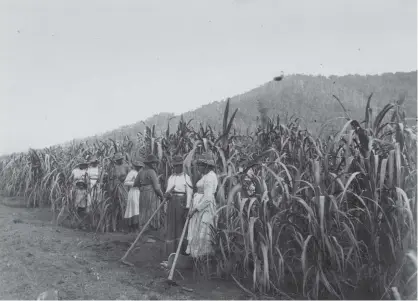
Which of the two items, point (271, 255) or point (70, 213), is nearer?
point (271, 255)

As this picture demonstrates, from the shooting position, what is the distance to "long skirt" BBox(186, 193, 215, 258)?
158 inches

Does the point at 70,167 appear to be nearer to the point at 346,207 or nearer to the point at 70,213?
the point at 70,213

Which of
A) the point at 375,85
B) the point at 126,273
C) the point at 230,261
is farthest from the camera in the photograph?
the point at 375,85

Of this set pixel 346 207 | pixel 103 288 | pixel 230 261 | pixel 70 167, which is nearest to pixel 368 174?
pixel 346 207

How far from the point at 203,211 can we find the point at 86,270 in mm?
1564

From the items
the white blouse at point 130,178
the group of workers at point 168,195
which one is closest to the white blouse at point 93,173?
the group of workers at point 168,195

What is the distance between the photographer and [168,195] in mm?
4902

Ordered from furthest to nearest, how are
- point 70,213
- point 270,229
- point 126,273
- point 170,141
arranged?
point 70,213, point 170,141, point 126,273, point 270,229

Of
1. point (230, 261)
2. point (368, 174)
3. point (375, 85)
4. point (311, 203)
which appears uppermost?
point (375, 85)

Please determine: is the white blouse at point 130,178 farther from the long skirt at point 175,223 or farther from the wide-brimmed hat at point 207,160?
the wide-brimmed hat at point 207,160

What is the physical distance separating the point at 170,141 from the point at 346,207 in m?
3.70

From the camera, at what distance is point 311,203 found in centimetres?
325

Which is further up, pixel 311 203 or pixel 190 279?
pixel 311 203

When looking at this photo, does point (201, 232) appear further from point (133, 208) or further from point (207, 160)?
point (133, 208)
